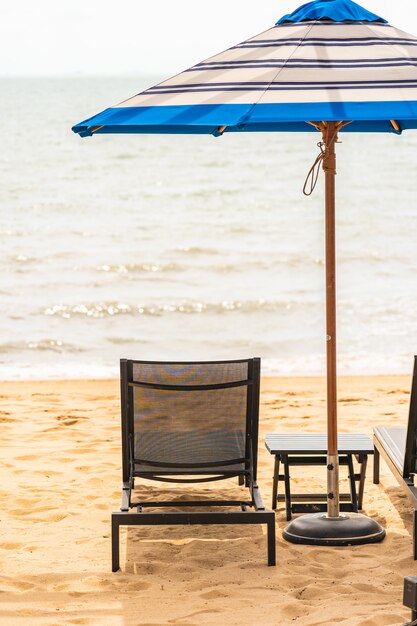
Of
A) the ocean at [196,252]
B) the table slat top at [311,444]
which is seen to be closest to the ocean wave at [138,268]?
the ocean at [196,252]

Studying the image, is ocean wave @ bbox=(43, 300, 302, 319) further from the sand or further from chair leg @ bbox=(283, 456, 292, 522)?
chair leg @ bbox=(283, 456, 292, 522)

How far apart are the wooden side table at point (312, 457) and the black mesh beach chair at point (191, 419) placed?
392 mm

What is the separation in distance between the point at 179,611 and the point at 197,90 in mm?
1980

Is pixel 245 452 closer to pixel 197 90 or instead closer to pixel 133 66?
pixel 197 90

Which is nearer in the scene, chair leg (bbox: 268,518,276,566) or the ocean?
chair leg (bbox: 268,518,276,566)

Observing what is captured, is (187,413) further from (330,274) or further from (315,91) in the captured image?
(315,91)

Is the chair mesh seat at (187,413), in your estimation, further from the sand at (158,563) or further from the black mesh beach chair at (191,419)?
the sand at (158,563)

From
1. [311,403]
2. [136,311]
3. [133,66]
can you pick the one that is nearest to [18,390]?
[311,403]

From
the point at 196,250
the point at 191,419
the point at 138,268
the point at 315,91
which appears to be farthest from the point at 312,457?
the point at 196,250

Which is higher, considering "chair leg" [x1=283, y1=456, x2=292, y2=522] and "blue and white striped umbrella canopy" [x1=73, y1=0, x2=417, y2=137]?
"blue and white striped umbrella canopy" [x1=73, y1=0, x2=417, y2=137]

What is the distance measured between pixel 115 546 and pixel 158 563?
9.4 inches

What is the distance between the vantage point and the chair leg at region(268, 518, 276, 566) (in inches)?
172

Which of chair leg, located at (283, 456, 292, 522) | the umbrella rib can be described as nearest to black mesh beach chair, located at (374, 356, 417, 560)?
chair leg, located at (283, 456, 292, 522)

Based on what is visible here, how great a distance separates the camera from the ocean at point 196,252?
1348 cm
